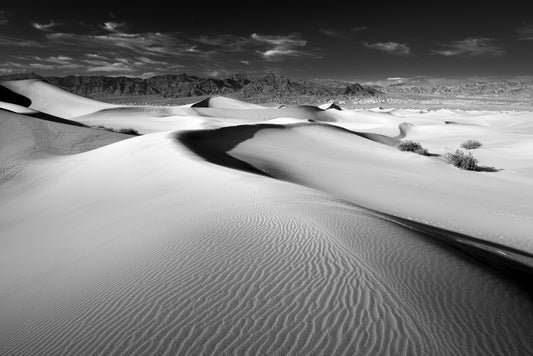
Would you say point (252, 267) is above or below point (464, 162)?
above

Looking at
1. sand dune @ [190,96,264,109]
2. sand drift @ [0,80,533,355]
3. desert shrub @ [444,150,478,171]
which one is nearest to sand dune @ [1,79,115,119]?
sand dune @ [190,96,264,109]

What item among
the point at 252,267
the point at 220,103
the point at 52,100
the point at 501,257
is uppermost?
the point at 252,267

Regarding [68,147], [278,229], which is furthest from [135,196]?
[68,147]

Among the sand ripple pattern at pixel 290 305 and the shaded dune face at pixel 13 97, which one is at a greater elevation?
the sand ripple pattern at pixel 290 305

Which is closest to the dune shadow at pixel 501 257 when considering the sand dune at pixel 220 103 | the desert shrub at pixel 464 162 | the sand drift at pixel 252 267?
the sand drift at pixel 252 267

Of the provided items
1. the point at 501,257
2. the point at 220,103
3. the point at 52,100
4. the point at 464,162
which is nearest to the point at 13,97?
the point at 52,100

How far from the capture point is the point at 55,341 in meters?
3.28

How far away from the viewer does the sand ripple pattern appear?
2.91m

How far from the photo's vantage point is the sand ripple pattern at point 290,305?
2906 mm

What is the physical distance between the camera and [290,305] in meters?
3.34

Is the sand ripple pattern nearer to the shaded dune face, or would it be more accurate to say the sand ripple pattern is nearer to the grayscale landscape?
the grayscale landscape

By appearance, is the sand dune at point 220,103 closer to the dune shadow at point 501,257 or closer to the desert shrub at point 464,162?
the desert shrub at point 464,162

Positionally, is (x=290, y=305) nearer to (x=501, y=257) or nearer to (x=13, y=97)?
(x=501, y=257)

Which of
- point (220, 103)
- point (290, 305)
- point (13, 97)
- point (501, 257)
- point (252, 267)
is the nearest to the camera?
point (290, 305)
